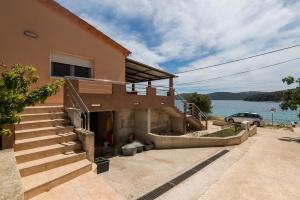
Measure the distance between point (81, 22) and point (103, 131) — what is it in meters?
7.12

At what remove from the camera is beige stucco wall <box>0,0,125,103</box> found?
9.06 m

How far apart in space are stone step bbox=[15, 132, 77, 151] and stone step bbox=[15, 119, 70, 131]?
0.60 m

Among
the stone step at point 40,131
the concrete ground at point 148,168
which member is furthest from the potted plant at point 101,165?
the stone step at point 40,131

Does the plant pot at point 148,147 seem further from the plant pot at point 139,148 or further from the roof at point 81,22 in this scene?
the roof at point 81,22

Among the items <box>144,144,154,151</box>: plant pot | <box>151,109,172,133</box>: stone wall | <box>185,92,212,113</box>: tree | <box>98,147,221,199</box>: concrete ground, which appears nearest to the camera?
<box>98,147,221,199</box>: concrete ground

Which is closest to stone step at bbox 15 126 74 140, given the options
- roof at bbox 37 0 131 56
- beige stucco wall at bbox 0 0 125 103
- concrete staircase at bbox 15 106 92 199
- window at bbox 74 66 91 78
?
concrete staircase at bbox 15 106 92 199

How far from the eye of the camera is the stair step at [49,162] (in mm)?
5492

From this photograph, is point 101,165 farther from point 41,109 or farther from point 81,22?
point 81,22

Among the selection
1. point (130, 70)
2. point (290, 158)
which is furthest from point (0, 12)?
point (290, 158)

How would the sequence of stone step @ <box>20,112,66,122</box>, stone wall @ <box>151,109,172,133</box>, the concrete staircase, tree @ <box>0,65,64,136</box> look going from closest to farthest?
tree @ <box>0,65,64,136</box> < the concrete staircase < stone step @ <box>20,112,66,122</box> < stone wall @ <box>151,109,172,133</box>

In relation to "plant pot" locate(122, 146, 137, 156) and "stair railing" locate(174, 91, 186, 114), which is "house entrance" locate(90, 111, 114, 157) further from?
"stair railing" locate(174, 91, 186, 114)

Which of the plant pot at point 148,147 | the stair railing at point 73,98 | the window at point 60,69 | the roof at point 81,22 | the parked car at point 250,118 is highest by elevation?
the roof at point 81,22

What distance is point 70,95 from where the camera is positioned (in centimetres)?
906

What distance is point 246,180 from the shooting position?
752cm
